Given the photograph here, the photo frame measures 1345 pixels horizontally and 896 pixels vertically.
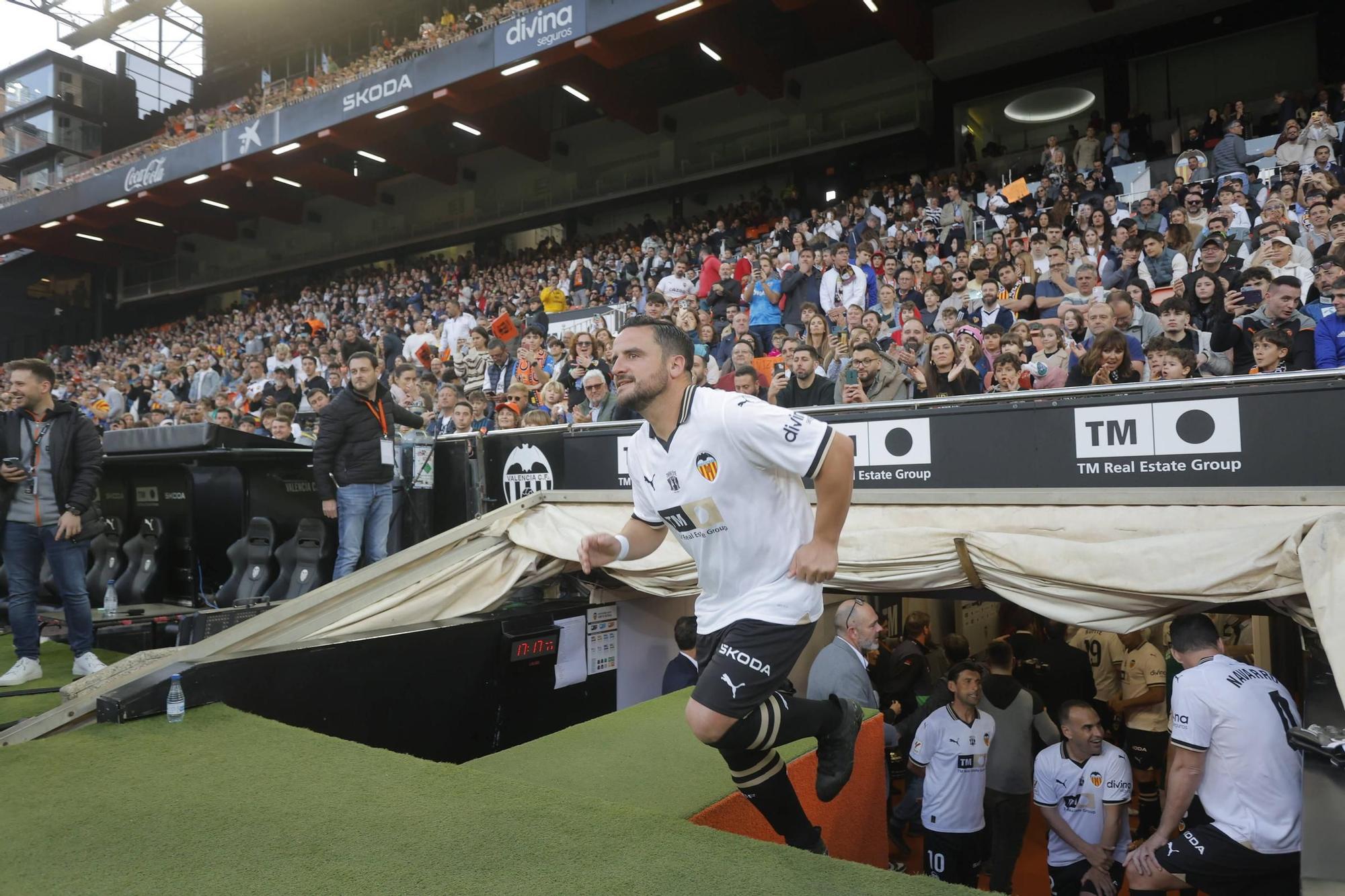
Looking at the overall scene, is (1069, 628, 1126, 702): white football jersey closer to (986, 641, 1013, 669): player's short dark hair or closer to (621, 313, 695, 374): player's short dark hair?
(986, 641, 1013, 669): player's short dark hair

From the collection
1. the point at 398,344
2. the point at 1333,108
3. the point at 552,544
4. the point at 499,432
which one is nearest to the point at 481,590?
the point at 552,544

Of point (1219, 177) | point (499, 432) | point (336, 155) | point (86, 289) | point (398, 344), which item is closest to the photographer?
point (499, 432)

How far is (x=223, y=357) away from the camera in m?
20.7

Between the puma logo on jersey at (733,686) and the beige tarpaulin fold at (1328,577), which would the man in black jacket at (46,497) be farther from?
the beige tarpaulin fold at (1328,577)

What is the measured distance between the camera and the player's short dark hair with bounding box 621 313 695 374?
294 centimetres

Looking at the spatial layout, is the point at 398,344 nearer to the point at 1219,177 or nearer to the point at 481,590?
the point at 481,590

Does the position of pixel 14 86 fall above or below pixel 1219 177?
above

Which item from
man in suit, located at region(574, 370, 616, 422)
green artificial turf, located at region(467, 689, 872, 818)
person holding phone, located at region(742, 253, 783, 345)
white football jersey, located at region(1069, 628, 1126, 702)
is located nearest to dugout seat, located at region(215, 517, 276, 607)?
man in suit, located at region(574, 370, 616, 422)

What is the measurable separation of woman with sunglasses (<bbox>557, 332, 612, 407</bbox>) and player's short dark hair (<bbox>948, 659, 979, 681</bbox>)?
191 inches

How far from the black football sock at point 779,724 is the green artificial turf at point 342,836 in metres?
0.28

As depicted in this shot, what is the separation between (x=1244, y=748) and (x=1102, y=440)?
148 centimetres

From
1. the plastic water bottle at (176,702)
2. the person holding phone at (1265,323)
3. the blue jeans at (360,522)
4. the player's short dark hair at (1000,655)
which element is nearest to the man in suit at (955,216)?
the person holding phone at (1265,323)

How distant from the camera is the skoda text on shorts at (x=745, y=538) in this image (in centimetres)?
266

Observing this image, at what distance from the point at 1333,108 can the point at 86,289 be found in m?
37.5
